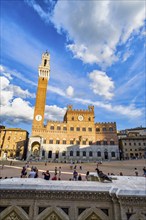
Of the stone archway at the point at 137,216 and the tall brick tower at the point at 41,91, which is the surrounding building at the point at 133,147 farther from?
the stone archway at the point at 137,216

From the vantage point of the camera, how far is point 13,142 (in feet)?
189

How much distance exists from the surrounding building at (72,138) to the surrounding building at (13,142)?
9.77 metres

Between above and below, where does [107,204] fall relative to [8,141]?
below

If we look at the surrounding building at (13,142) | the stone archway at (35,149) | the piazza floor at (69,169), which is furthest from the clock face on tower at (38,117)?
the piazza floor at (69,169)

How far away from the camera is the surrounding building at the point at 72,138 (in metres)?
48.0

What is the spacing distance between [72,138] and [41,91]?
20.5 m

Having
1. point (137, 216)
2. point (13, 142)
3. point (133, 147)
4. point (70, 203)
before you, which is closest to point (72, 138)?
point (133, 147)

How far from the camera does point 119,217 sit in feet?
18.0

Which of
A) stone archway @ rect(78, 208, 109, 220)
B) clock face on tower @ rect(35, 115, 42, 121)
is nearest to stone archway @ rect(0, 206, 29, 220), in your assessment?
stone archway @ rect(78, 208, 109, 220)

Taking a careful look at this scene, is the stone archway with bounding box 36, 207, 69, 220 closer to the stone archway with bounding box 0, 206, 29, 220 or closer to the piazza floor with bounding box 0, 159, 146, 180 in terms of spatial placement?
the stone archway with bounding box 0, 206, 29, 220

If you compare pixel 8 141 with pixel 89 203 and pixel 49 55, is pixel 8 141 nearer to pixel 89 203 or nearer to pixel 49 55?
pixel 49 55

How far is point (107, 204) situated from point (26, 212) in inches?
118

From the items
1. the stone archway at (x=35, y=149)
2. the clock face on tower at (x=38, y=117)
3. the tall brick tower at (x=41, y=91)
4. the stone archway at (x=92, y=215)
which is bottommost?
the stone archway at (x=92, y=215)

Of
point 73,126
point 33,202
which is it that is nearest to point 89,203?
point 33,202
